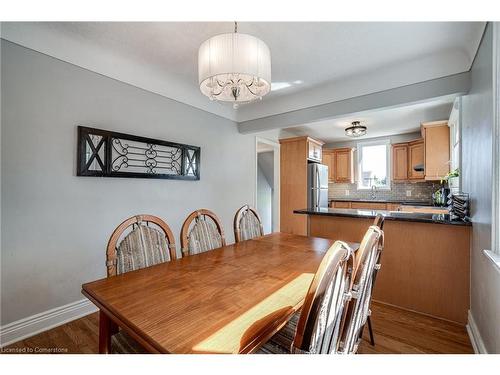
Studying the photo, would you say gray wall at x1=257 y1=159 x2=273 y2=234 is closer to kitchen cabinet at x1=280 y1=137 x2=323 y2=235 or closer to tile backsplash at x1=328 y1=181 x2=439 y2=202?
kitchen cabinet at x1=280 y1=137 x2=323 y2=235

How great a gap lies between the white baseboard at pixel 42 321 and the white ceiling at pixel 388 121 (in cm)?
353

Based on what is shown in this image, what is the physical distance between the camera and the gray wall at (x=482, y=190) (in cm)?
138

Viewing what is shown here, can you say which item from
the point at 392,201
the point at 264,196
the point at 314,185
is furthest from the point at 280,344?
the point at 392,201

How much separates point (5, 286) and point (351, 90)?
3.53 meters

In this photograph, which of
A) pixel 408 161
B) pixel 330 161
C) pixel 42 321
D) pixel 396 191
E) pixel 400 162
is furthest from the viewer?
pixel 330 161

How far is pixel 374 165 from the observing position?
563 centimetres

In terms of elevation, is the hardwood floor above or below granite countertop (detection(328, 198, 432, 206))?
below

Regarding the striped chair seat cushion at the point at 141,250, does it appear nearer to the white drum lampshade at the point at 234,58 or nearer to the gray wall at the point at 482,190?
the white drum lampshade at the point at 234,58

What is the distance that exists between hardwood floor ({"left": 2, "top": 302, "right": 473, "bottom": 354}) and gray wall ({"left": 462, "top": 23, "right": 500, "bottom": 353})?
0.74 ft

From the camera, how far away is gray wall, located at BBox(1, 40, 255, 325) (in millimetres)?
1759

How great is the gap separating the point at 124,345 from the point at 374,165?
584 cm

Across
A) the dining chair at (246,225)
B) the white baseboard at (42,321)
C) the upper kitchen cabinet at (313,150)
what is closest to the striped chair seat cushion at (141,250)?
the dining chair at (246,225)

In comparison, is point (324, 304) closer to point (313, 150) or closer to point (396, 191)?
point (313, 150)

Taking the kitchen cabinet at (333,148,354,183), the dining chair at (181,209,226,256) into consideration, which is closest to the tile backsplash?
the kitchen cabinet at (333,148,354,183)
